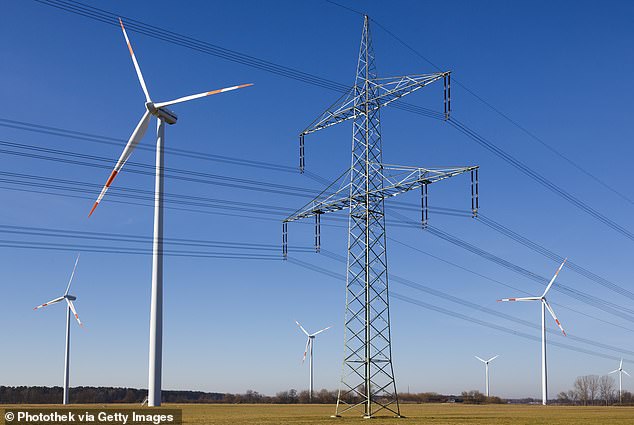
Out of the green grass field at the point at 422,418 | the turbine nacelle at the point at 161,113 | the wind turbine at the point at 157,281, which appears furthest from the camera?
the green grass field at the point at 422,418

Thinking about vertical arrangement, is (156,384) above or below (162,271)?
below

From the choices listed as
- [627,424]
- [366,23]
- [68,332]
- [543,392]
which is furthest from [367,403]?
[543,392]

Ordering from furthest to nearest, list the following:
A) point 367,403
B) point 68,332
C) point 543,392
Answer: point 543,392, point 68,332, point 367,403

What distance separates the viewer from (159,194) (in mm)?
46688

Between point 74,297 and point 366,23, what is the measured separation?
80.4 metres

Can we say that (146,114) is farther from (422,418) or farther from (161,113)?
(422,418)

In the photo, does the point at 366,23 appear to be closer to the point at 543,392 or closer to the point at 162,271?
the point at 162,271

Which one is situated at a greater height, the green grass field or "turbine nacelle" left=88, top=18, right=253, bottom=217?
"turbine nacelle" left=88, top=18, right=253, bottom=217

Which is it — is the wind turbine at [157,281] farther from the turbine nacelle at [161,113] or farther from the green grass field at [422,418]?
the green grass field at [422,418]

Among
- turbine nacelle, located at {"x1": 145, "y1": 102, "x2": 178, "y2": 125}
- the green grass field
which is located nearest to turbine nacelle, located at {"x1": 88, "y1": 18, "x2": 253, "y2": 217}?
turbine nacelle, located at {"x1": 145, "y1": 102, "x2": 178, "y2": 125}

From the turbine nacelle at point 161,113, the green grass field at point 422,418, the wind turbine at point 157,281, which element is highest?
the turbine nacelle at point 161,113

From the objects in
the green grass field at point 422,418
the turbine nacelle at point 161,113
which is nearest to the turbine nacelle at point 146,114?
the turbine nacelle at point 161,113

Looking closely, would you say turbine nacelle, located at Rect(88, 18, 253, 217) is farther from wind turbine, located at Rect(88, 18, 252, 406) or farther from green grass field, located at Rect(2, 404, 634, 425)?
green grass field, located at Rect(2, 404, 634, 425)

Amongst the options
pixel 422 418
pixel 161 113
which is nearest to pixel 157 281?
pixel 161 113
